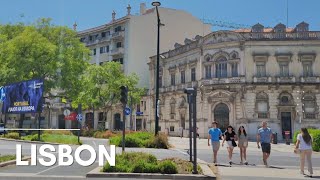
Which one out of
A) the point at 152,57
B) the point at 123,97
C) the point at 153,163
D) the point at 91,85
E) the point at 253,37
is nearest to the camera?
the point at 153,163

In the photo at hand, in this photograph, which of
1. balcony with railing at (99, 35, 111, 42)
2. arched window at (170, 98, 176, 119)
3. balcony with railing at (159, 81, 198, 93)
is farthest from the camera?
balcony with railing at (99, 35, 111, 42)

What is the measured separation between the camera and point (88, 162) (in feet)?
53.5

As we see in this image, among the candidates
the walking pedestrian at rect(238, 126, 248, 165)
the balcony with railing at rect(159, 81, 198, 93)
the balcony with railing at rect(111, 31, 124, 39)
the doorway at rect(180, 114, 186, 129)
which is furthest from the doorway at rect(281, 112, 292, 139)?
the walking pedestrian at rect(238, 126, 248, 165)

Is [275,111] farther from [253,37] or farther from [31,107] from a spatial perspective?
[31,107]

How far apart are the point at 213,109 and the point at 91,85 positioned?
15.3 m

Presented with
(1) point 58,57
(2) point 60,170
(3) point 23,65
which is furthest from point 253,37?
(2) point 60,170

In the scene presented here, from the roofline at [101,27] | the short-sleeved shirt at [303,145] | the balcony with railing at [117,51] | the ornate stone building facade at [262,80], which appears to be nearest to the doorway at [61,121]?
the roofline at [101,27]

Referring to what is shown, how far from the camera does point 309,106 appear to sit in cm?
4619

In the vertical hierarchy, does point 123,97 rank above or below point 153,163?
above

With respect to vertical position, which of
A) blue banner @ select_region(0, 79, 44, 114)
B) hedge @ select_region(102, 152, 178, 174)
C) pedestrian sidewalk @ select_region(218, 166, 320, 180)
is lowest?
pedestrian sidewalk @ select_region(218, 166, 320, 180)

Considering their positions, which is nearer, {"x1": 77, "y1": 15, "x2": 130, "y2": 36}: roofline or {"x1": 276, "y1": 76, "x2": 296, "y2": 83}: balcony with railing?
{"x1": 276, "y1": 76, "x2": 296, "y2": 83}: balcony with railing

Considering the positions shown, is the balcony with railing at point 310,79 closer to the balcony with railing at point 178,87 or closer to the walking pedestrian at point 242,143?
the balcony with railing at point 178,87

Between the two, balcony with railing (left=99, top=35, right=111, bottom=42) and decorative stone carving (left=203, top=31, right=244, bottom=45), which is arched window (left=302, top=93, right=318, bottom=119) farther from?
balcony with railing (left=99, top=35, right=111, bottom=42)

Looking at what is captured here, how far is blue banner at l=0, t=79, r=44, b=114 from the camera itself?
103 feet
